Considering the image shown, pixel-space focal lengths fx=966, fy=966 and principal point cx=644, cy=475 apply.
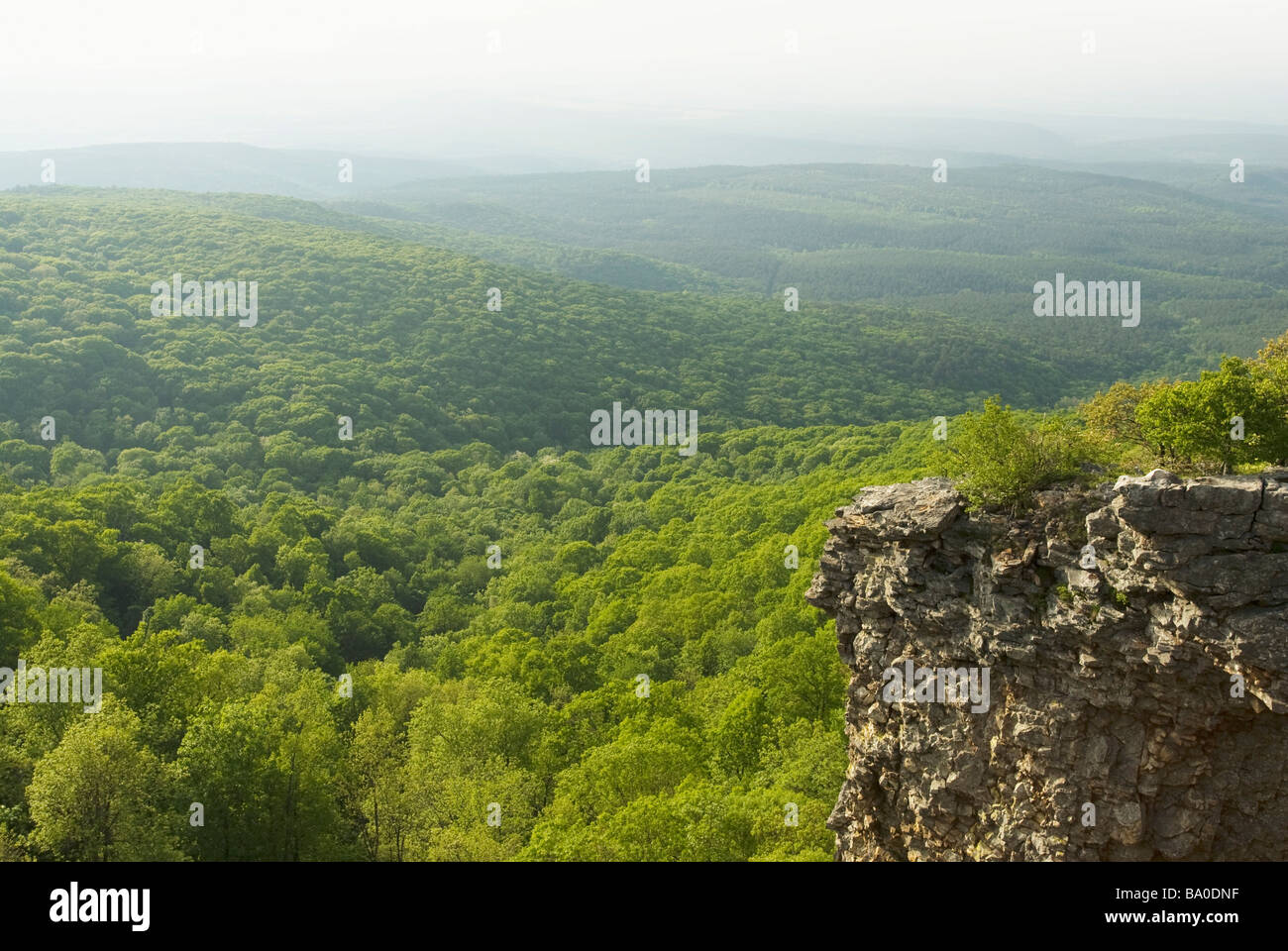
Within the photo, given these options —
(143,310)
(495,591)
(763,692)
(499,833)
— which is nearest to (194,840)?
(499,833)

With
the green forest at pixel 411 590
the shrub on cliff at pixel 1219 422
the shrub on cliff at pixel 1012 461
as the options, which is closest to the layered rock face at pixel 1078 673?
the shrub on cliff at pixel 1012 461

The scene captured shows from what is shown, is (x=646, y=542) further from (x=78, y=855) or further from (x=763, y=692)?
(x=78, y=855)

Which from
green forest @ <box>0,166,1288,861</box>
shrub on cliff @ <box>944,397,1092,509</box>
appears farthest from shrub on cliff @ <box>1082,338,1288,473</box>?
shrub on cliff @ <box>944,397,1092,509</box>

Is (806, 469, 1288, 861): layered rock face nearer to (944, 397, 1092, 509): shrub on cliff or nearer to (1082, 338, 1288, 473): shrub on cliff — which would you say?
(944, 397, 1092, 509): shrub on cliff

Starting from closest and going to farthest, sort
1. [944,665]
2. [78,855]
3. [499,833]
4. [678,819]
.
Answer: [944,665]
[78,855]
[678,819]
[499,833]

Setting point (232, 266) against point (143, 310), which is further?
point (232, 266)

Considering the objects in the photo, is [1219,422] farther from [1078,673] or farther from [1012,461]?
[1078,673]
